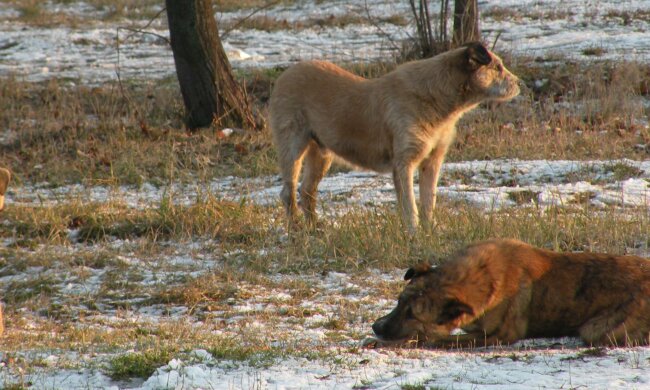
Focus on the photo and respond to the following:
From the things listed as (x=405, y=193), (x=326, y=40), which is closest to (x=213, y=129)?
(x=405, y=193)

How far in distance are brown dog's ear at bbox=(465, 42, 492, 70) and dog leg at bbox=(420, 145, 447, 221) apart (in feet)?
2.91

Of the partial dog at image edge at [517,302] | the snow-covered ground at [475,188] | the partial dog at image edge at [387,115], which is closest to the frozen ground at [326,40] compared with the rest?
the snow-covered ground at [475,188]

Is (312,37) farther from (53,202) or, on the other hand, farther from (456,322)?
(456,322)

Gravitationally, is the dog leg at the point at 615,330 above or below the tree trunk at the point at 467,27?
below

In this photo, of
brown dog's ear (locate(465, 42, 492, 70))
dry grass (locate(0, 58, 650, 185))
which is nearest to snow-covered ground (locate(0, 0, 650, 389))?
dry grass (locate(0, 58, 650, 185))

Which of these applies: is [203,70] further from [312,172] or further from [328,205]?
[328,205]

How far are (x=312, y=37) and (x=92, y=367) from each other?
59.2 feet

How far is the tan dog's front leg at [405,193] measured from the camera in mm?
9227

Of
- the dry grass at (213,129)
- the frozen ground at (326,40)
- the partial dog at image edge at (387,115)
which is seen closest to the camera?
the partial dog at image edge at (387,115)

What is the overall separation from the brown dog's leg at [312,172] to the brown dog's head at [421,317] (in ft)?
15.1

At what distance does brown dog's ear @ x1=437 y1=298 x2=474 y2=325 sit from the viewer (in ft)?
18.2

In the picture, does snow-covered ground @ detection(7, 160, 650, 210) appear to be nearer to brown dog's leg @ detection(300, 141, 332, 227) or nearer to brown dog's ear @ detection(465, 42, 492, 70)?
brown dog's leg @ detection(300, 141, 332, 227)

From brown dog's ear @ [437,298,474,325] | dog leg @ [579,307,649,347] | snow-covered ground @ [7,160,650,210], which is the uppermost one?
brown dog's ear @ [437,298,474,325]

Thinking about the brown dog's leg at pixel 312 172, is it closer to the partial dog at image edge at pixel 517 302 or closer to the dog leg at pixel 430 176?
the dog leg at pixel 430 176
